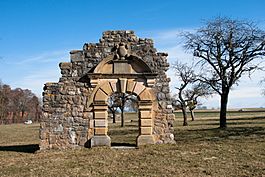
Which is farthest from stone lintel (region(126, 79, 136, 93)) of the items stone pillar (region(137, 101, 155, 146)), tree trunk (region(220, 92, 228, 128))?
tree trunk (region(220, 92, 228, 128))

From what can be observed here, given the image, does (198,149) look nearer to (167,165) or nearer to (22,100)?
(167,165)

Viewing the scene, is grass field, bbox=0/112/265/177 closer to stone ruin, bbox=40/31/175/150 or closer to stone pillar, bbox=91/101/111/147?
stone pillar, bbox=91/101/111/147

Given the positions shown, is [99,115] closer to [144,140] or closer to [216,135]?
[144,140]

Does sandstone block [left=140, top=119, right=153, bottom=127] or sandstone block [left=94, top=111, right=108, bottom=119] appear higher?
sandstone block [left=94, top=111, right=108, bottom=119]

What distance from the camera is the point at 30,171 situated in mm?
7805

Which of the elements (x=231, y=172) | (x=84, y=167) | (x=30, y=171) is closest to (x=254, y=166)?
(x=231, y=172)

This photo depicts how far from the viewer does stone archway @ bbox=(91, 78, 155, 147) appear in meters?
11.5

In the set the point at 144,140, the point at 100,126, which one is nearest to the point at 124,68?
the point at 100,126

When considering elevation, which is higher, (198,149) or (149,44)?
(149,44)

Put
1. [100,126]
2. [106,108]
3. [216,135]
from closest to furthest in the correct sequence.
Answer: [100,126], [106,108], [216,135]

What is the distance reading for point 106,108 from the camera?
1166 cm

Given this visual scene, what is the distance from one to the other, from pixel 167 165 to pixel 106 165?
1.58 metres

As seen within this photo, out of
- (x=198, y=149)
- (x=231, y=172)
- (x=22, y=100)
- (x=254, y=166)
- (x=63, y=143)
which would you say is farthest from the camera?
(x=22, y=100)

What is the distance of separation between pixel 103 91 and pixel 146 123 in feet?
6.42
